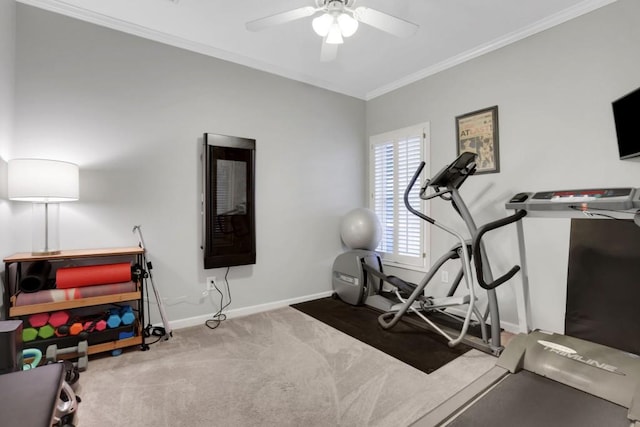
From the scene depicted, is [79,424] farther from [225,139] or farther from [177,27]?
[177,27]

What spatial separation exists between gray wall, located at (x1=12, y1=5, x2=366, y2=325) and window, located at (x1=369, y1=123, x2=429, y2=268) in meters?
0.50

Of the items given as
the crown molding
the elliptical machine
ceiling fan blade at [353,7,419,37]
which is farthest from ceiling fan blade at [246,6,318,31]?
the crown molding

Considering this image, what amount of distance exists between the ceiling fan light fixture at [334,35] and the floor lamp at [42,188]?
2083 millimetres

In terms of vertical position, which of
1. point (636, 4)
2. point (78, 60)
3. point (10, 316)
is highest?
point (636, 4)

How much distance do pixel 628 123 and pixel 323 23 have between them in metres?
2.18

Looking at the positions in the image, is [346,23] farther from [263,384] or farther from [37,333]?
[37,333]

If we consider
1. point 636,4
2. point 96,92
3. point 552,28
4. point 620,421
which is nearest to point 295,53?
point 96,92

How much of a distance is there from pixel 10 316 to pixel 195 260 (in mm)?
1288

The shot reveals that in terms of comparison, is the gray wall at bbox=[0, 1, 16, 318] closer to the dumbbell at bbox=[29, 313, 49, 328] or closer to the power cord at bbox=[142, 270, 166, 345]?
the dumbbell at bbox=[29, 313, 49, 328]

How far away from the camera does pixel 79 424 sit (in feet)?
5.20

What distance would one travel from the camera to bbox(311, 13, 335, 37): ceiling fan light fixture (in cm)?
206

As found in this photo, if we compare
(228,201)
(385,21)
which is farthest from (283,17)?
(228,201)

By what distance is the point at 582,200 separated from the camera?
5.96 feet

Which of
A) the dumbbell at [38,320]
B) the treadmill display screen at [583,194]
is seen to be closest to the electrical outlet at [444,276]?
the treadmill display screen at [583,194]
